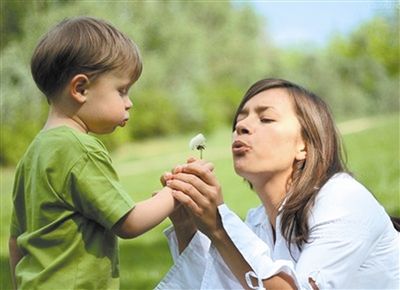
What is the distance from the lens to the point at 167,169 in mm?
15477

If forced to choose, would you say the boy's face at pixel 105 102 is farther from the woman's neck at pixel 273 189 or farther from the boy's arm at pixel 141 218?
the woman's neck at pixel 273 189

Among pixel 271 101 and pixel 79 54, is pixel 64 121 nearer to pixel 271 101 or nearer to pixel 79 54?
pixel 79 54

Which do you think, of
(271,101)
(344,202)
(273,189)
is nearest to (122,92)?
(271,101)

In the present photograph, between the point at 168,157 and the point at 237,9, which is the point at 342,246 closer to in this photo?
the point at 168,157

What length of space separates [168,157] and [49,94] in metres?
15.0

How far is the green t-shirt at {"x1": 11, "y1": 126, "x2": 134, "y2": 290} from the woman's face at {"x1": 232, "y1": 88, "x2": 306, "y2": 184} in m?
0.59

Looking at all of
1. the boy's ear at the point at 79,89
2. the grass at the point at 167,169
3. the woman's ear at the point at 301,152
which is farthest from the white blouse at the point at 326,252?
the grass at the point at 167,169

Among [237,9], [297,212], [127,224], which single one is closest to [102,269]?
[127,224]

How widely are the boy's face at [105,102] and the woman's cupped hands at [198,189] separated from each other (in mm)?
261

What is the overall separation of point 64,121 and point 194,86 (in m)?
18.0

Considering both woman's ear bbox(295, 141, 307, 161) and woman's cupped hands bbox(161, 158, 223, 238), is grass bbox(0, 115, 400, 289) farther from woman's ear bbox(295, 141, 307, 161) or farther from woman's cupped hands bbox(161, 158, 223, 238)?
woman's cupped hands bbox(161, 158, 223, 238)

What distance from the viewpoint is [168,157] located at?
1766cm

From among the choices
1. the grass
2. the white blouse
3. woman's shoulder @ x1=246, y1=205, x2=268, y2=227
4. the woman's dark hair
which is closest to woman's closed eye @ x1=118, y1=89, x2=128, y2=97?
the white blouse

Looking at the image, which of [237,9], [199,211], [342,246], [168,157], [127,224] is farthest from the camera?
[237,9]
